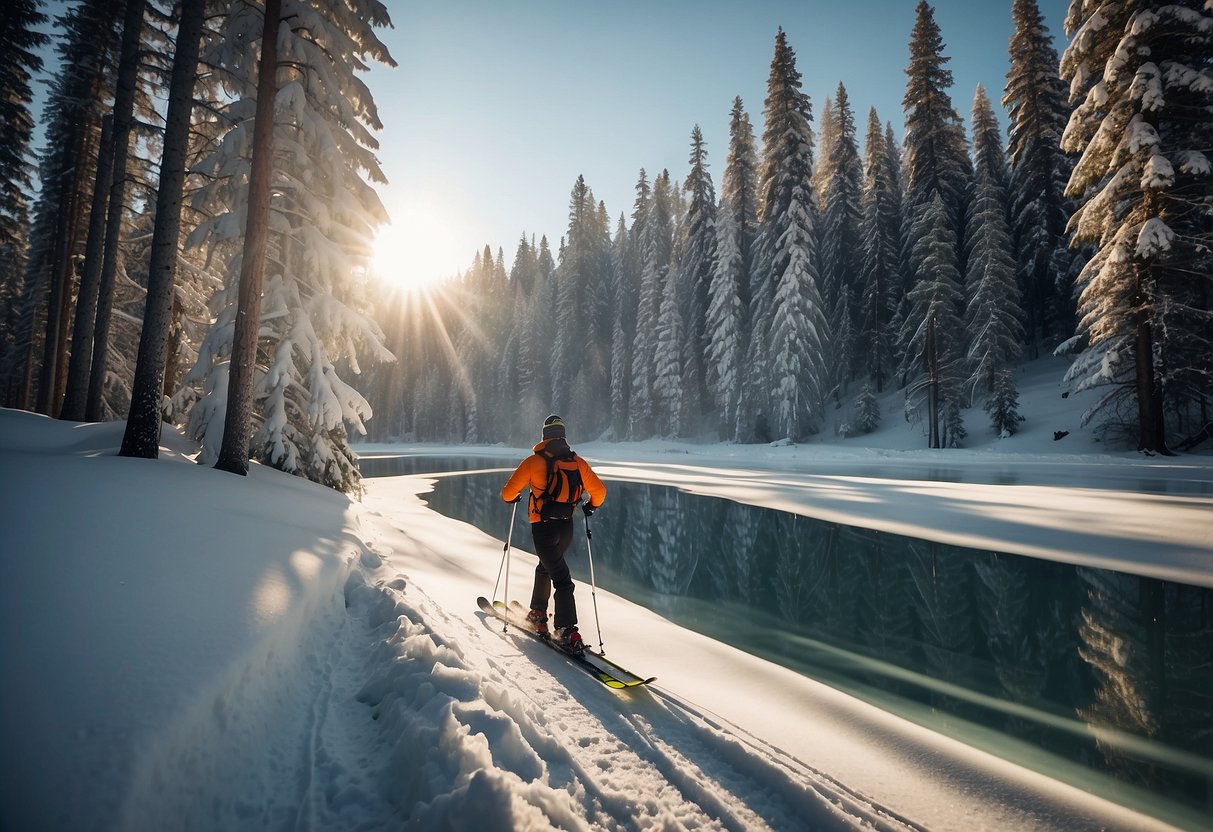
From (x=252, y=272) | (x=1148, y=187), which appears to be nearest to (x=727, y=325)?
(x=1148, y=187)

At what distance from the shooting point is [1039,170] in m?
30.4

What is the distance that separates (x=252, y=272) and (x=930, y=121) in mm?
39886

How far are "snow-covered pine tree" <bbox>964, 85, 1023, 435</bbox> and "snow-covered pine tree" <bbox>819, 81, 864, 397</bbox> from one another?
7.52 m

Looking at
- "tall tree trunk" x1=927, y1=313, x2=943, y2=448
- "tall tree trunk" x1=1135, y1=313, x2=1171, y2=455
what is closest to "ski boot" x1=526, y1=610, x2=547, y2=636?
"tall tree trunk" x1=1135, y1=313, x2=1171, y2=455

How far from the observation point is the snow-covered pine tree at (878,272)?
34.8 meters

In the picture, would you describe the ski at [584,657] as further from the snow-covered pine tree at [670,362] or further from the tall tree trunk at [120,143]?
the snow-covered pine tree at [670,362]

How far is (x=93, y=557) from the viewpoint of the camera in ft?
12.0

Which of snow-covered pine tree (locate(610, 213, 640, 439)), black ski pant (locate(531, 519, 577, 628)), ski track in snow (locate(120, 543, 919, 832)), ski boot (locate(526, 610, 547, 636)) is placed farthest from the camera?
snow-covered pine tree (locate(610, 213, 640, 439))

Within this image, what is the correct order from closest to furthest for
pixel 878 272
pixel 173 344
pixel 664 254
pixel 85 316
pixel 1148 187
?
pixel 85 316 → pixel 1148 187 → pixel 173 344 → pixel 878 272 → pixel 664 254

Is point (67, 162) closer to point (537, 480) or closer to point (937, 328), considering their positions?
point (537, 480)

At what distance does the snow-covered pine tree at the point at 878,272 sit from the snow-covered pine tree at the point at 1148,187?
58.0ft

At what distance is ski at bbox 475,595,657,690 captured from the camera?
4262 millimetres

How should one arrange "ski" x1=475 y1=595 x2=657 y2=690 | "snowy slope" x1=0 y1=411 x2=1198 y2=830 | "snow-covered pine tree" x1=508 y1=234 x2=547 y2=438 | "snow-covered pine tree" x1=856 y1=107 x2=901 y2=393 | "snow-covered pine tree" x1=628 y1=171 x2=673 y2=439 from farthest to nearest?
"snow-covered pine tree" x1=508 y1=234 x2=547 y2=438
"snow-covered pine tree" x1=628 y1=171 x2=673 y2=439
"snow-covered pine tree" x1=856 y1=107 x2=901 y2=393
"ski" x1=475 y1=595 x2=657 y2=690
"snowy slope" x1=0 y1=411 x2=1198 y2=830

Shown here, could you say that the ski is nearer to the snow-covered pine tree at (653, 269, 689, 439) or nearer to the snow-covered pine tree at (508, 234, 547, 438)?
the snow-covered pine tree at (653, 269, 689, 439)
